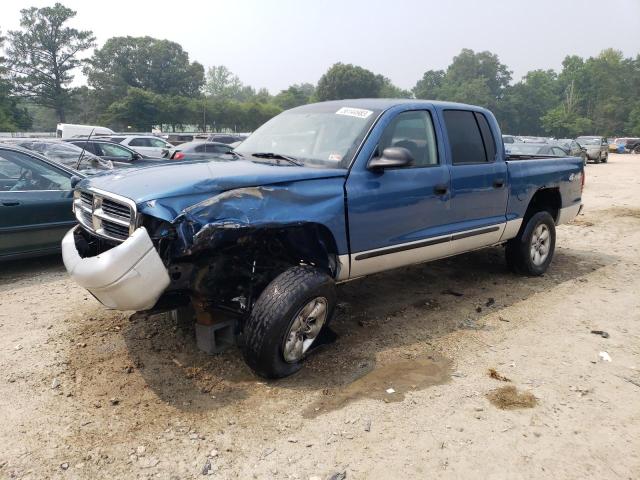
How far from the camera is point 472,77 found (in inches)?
5177

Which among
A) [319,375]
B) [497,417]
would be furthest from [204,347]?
[497,417]

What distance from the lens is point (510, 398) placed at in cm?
331

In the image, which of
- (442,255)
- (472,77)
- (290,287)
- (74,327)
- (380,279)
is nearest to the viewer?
(290,287)

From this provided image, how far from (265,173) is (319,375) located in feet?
4.79

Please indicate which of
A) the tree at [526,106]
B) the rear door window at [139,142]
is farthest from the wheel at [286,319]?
the tree at [526,106]

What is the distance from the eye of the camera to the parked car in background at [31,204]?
5531 mm

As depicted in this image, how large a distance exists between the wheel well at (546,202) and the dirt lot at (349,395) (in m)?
1.24

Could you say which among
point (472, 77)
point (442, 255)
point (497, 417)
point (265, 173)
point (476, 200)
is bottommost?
point (497, 417)

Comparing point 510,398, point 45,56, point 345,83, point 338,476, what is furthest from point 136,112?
point 338,476

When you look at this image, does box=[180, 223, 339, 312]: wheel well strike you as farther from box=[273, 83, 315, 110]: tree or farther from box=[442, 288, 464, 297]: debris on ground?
box=[273, 83, 315, 110]: tree

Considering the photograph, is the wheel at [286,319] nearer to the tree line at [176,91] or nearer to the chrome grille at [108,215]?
the chrome grille at [108,215]

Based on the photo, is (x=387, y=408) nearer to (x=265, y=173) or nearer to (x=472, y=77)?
(x=265, y=173)

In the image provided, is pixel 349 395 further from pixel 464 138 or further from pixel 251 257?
pixel 464 138

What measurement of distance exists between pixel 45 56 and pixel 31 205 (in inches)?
3228
